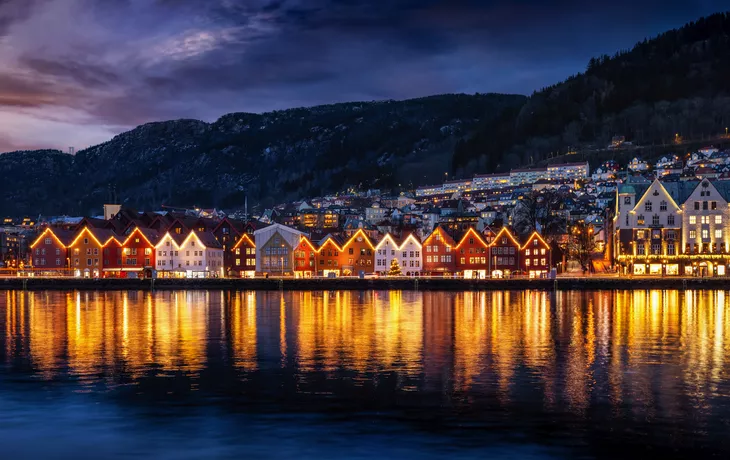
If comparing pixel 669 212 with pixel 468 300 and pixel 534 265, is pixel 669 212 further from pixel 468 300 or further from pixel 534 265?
pixel 468 300

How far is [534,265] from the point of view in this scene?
111 m

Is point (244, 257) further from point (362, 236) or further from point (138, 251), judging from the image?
point (362, 236)

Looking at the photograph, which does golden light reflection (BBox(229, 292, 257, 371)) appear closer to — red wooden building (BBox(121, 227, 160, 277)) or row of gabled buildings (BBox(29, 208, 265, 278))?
row of gabled buildings (BBox(29, 208, 265, 278))

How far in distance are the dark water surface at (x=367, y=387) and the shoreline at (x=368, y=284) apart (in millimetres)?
39164

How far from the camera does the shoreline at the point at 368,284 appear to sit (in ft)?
308

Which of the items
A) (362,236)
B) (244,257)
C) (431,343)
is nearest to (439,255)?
(362,236)

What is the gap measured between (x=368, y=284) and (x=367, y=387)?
7195cm

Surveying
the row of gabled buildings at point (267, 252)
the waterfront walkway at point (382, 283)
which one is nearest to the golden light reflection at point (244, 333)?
the waterfront walkway at point (382, 283)

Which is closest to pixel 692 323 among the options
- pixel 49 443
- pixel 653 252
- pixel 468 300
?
pixel 468 300

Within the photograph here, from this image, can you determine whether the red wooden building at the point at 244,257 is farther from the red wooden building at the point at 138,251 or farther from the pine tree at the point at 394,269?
the pine tree at the point at 394,269

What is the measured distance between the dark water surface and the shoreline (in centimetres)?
3916

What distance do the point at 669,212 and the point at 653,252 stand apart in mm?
5457

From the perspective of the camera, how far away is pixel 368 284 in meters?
100

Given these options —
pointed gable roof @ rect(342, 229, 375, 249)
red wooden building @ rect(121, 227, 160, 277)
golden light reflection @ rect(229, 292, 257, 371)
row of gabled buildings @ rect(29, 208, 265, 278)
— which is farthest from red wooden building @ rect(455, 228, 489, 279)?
red wooden building @ rect(121, 227, 160, 277)
